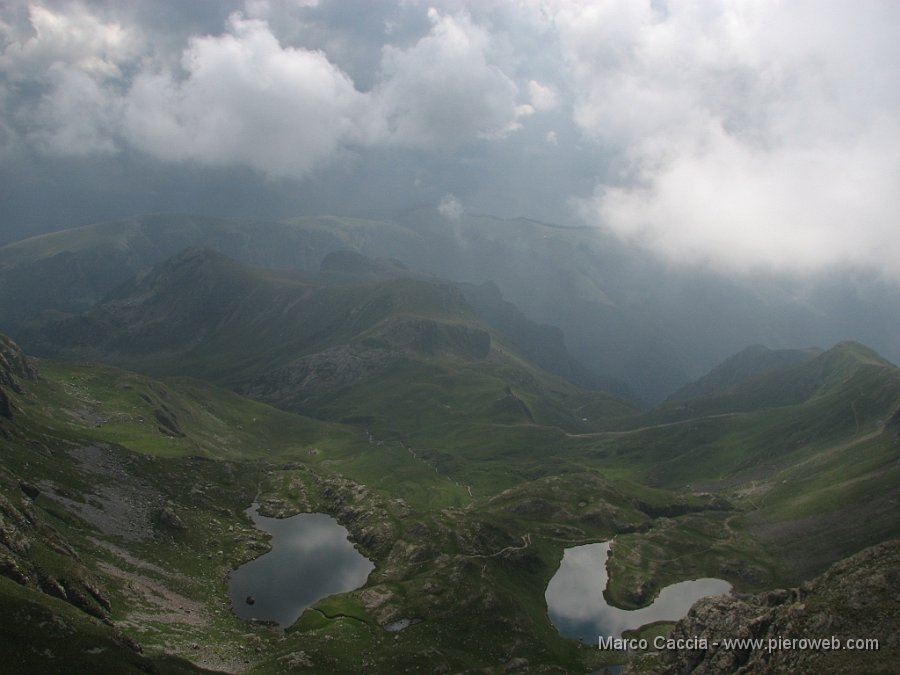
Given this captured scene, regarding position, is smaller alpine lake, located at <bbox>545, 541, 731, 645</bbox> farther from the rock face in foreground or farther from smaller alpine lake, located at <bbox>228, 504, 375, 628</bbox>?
smaller alpine lake, located at <bbox>228, 504, 375, 628</bbox>

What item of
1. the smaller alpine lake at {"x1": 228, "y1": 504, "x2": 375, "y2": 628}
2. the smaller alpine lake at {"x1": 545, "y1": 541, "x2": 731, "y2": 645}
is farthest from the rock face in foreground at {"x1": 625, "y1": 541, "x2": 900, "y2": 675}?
the smaller alpine lake at {"x1": 228, "y1": 504, "x2": 375, "y2": 628}

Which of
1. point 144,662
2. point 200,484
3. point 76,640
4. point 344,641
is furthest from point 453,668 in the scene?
point 200,484

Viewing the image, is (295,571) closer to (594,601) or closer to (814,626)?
(594,601)

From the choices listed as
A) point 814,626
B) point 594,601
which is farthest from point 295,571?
point 814,626

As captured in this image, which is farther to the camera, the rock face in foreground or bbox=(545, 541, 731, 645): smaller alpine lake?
bbox=(545, 541, 731, 645): smaller alpine lake

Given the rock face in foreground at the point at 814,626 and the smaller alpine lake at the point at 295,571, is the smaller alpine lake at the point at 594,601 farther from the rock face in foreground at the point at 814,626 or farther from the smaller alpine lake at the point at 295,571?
the smaller alpine lake at the point at 295,571

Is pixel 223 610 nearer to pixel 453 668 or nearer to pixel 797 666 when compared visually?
pixel 453 668
